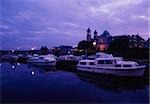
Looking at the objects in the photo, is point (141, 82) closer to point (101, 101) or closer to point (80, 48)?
point (101, 101)

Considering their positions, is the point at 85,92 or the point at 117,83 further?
the point at 117,83

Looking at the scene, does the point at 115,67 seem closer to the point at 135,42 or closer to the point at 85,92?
the point at 85,92

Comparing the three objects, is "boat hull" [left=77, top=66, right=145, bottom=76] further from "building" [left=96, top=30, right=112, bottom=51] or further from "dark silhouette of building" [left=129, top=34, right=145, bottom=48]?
"building" [left=96, top=30, right=112, bottom=51]

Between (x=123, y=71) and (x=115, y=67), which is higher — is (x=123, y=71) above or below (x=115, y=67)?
below

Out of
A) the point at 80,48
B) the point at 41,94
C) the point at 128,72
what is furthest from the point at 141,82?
the point at 80,48

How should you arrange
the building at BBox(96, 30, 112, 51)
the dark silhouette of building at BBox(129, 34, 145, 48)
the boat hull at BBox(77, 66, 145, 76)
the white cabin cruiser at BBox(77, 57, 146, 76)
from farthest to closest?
the building at BBox(96, 30, 112, 51) < the dark silhouette of building at BBox(129, 34, 145, 48) < the white cabin cruiser at BBox(77, 57, 146, 76) < the boat hull at BBox(77, 66, 145, 76)

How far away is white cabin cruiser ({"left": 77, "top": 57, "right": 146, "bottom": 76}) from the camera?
3641 centimetres

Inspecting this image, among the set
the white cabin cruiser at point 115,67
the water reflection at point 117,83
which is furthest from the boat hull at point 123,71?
the water reflection at point 117,83

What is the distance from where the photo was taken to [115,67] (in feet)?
127

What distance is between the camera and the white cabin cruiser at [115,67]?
1433 inches

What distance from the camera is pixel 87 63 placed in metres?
47.7

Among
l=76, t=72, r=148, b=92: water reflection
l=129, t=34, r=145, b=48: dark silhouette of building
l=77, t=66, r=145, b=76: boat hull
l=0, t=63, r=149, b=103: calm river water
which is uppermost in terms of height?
l=129, t=34, r=145, b=48: dark silhouette of building

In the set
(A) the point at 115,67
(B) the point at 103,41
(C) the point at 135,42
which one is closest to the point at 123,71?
(A) the point at 115,67

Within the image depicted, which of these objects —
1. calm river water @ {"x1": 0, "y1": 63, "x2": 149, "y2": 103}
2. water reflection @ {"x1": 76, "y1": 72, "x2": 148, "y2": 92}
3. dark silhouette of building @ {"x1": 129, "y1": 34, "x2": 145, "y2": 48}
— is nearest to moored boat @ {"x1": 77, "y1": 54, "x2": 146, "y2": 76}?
water reflection @ {"x1": 76, "y1": 72, "x2": 148, "y2": 92}
